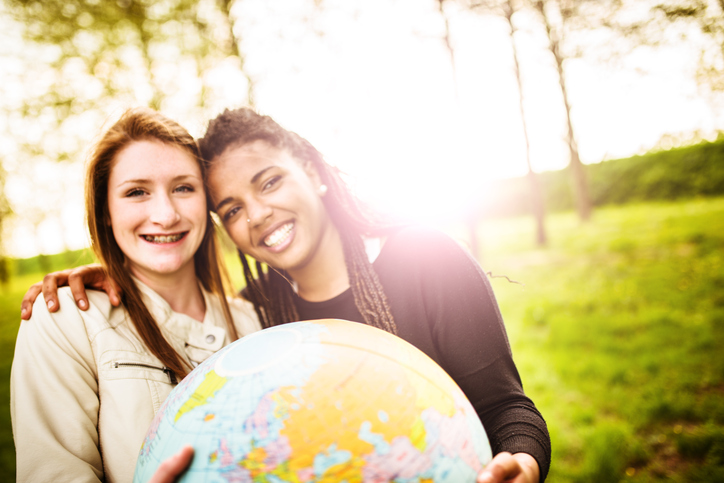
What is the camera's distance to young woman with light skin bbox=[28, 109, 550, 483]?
176cm

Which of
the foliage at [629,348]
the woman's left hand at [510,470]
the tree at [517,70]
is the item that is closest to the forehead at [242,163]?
the woman's left hand at [510,470]

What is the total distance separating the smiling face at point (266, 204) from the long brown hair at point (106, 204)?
0.25 meters

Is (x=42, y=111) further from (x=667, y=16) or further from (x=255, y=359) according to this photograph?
(x=667, y=16)

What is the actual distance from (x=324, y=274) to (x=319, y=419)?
4.25 feet

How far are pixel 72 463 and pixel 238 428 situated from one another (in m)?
0.88

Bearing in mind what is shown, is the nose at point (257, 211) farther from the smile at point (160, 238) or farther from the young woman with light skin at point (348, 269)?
the smile at point (160, 238)

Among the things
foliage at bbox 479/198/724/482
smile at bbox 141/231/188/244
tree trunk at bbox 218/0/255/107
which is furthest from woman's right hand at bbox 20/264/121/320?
tree trunk at bbox 218/0/255/107

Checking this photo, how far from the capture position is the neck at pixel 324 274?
2.31m

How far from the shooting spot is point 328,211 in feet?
8.34

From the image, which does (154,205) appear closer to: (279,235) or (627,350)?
(279,235)

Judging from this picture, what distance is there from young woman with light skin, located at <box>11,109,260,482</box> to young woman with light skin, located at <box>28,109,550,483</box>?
0.18m

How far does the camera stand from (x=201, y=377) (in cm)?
131

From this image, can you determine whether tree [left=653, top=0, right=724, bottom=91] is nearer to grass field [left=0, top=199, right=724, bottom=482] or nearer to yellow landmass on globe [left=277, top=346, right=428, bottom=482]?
grass field [left=0, top=199, right=724, bottom=482]

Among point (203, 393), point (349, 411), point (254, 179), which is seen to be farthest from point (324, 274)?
point (349, 411)
